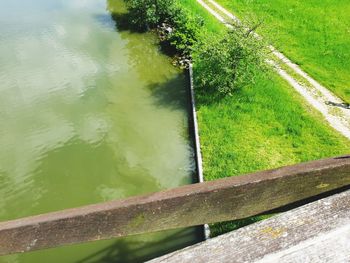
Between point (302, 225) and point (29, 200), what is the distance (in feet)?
33.3

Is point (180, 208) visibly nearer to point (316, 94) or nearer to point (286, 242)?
point (286, 242)

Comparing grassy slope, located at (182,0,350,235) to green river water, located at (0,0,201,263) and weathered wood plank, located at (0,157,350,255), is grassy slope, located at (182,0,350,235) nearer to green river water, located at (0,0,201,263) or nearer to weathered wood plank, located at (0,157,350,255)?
green river water, located at (0,0,201,263)

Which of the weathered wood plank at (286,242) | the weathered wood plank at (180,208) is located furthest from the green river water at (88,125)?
the weathered wood plank at (286,242)

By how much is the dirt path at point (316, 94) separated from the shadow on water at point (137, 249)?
667 cm

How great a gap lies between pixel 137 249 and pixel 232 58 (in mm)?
8193

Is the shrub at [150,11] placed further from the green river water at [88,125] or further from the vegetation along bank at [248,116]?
the vegetation along bank at [248,116]

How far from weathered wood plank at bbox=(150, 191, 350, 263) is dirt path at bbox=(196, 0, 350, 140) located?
38.1ft

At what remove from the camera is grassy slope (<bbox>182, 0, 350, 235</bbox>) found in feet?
37.9

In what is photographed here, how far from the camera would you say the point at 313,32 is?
19375mm

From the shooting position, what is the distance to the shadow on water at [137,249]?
884 centimetres

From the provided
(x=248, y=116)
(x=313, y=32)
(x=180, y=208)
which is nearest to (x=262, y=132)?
(x=248, y=116)

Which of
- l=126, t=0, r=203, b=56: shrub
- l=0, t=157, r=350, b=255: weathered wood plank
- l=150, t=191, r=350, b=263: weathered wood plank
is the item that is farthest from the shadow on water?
l=126, t=0, r=203, b=56: shrub

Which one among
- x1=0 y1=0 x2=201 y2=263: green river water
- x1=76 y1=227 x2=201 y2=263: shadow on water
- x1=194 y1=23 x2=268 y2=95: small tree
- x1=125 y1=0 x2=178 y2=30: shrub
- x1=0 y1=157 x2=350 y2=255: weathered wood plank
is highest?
x1=0 y1=157 x2=350 y2=255: weathered wood plank

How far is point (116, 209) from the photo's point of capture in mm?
1913
